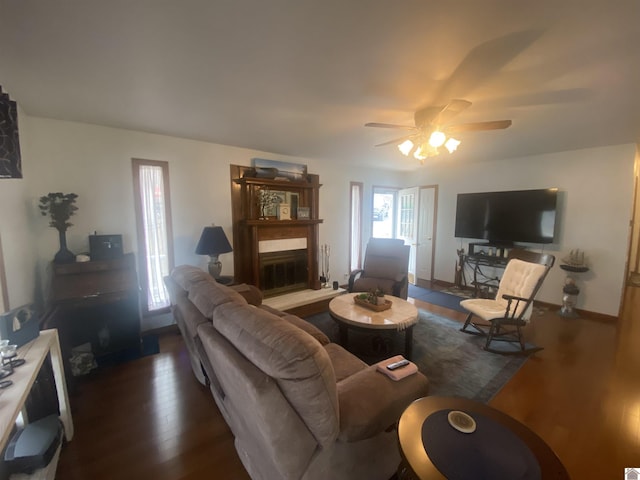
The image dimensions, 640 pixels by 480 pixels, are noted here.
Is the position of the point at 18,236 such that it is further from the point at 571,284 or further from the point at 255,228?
the point at 571,284

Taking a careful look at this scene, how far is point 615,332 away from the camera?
3.35 meters

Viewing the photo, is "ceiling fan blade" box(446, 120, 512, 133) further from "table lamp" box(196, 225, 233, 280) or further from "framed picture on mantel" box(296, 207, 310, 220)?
"table lamp" box(196, 225, 233, 280)

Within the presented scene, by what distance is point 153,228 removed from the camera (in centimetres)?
315

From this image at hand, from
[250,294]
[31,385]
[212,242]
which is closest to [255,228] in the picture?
[212,242]

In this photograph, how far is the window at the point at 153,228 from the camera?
3041mm

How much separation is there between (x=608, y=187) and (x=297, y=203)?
440cm

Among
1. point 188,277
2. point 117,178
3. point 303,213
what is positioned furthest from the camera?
point 303,213

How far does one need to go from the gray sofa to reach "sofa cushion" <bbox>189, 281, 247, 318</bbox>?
0.04 ft

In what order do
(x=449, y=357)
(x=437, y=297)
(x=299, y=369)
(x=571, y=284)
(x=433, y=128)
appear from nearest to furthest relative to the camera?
(x=299, y=369) < (x=433, y=128) < (x=449, y=357) < (x=571, y=284) < (x=437, y=297)

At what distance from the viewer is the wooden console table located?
108 centimetres

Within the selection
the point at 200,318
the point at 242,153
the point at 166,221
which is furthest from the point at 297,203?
the point at 200,318

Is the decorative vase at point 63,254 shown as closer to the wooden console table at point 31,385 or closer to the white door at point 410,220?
the wooden console table at point 31,385

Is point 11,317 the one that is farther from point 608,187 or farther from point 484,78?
point 608,187

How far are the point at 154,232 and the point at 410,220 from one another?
480 cm
